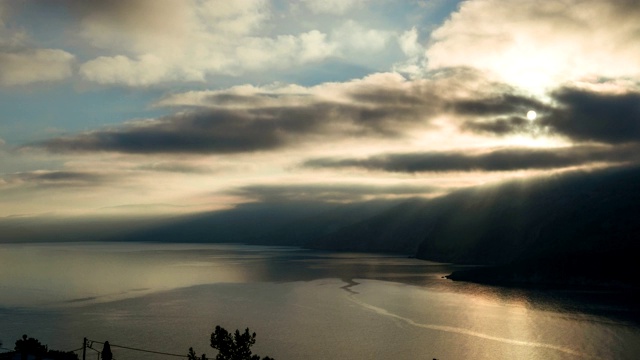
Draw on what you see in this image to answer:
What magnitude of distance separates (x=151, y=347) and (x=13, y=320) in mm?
47343

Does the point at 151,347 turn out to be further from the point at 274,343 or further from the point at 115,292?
the point at 115,292

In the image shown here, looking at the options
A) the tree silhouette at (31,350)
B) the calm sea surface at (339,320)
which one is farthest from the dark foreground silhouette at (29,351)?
the calm sea surface at (339,320)

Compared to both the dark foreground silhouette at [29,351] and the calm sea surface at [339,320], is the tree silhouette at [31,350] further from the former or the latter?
the calm sea surface at [339,320]

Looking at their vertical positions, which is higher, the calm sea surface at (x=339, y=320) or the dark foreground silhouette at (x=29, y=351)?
the dark foreground silhouette at (x=29, y=351)

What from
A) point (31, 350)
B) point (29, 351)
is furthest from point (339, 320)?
point (31, 350)

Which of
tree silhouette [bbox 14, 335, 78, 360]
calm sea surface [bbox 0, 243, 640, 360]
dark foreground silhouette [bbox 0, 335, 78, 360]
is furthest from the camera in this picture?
calm sea surface [bbox 0, 243, 640, 360]

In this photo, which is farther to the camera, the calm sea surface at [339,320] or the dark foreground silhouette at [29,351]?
the calm sea surface at [339,320]

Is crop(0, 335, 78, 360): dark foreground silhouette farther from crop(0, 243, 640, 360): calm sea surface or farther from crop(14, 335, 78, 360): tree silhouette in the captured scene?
crop(0, 243, 640, 360): calm sea surface

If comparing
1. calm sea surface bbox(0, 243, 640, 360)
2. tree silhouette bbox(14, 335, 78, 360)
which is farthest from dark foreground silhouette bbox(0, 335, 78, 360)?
calm sea surface bbox(0, 243, 640, 360)

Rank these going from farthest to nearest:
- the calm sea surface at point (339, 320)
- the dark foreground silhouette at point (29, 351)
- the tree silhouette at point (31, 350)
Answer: the calm sea surface at point (339, 320), the dark foreground silhouette at point (29, 351), the tree silhouette at point (31, 350)

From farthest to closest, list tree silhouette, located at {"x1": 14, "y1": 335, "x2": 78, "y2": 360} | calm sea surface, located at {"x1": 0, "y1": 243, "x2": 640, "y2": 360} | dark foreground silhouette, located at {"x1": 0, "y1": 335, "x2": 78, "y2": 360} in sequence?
calm sea surface, located at {"x1": 0, "y1": 243, "x2": 640, "y2": 360} < dark foreground silhouette, located at {"x1": 0, "y1": 335, "x2": 78, "y2": 360} < tree silhouette, located at {"x1": 14, "y1": 335, "x2": 78, "y2": 360}

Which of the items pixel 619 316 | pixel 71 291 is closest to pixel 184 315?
pixel 71 291

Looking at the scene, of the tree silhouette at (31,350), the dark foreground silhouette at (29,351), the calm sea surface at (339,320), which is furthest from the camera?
the calm sea surface at (339,320)

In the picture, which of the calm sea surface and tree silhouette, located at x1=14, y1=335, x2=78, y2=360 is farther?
the calm sea surface
